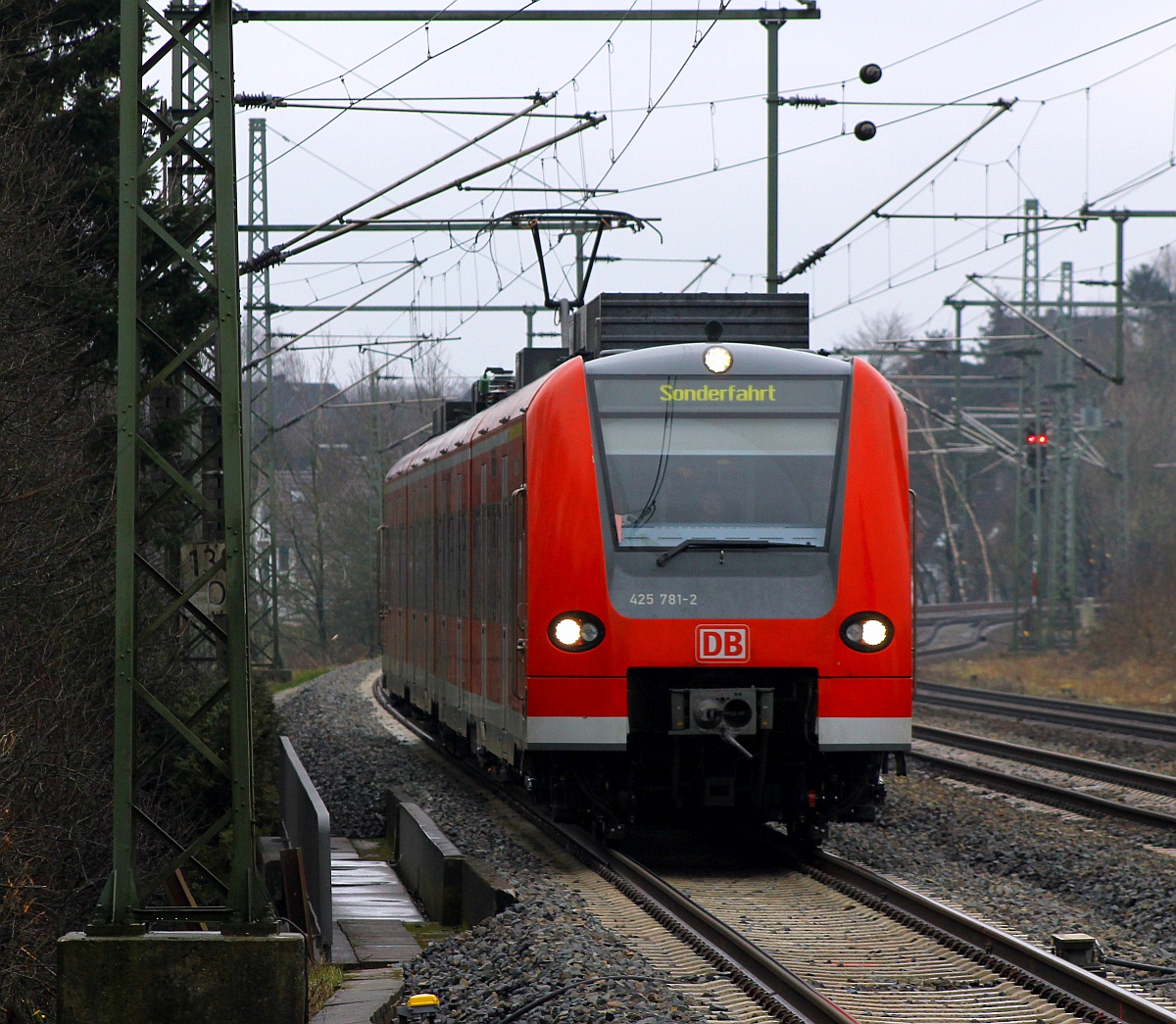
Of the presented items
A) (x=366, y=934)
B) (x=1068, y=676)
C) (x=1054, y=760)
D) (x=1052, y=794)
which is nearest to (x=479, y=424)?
(x=366, y=934)

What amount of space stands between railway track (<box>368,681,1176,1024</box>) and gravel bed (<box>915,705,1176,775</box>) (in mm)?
9076

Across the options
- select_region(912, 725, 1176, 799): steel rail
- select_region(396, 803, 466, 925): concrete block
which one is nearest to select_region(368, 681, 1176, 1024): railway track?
select_region(396, 803, 466, 925): concrete block

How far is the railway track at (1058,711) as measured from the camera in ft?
76.2

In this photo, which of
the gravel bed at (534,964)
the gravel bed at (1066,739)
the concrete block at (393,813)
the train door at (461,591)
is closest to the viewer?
the gravel bed at (534,964)

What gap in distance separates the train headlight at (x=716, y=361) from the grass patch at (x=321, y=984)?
434 cm

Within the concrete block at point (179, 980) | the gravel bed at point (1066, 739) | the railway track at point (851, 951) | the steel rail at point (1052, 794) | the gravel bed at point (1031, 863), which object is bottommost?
the gravel bed at point (1066, 739)

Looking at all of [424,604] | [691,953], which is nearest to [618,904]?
[691,953]

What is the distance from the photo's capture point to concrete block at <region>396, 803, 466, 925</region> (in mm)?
10523

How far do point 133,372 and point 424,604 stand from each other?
1095cm

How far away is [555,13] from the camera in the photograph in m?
15.8

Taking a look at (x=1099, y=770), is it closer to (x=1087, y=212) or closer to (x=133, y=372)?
(x=1087, y=212)

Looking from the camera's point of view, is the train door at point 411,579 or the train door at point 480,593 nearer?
the train door at point 480,593

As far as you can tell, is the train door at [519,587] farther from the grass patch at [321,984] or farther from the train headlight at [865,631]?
the grass patch at [321,984]

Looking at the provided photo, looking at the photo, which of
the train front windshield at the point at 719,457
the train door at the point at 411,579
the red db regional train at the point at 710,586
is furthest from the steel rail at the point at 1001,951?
the train door at the point at 411,579
